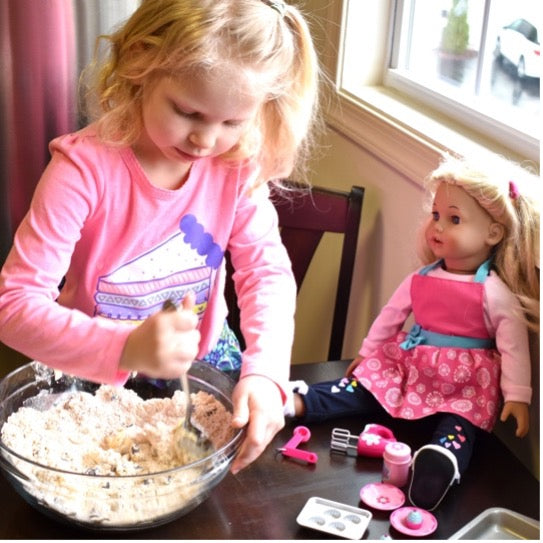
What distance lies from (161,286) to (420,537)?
1.77ft

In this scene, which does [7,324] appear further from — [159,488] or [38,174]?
[38,174]

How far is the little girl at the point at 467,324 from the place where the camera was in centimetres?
111

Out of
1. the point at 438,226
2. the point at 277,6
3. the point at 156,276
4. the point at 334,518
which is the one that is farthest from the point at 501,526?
the point at 277,6

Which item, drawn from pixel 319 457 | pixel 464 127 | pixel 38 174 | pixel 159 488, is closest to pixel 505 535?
pixel 319 457

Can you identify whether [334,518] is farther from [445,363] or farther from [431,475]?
[445,363]

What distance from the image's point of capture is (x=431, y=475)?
3.25ft

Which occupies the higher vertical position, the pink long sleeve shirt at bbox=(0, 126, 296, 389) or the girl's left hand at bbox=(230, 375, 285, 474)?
the pink long sleeve shirt at bbox=(0, 126, 296, 389)

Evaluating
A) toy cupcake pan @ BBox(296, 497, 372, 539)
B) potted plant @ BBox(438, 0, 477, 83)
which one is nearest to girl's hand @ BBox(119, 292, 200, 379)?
toy cupcake pan @ BBox(296, 497, 372, 539)

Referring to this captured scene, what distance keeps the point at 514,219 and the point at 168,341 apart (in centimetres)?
57

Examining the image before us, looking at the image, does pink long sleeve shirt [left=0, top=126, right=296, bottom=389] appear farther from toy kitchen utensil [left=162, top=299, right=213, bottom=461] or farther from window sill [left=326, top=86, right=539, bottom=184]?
window sill [left=326, top=86, right=539, bottom=184]

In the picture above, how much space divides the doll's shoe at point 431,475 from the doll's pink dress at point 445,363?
11 cm

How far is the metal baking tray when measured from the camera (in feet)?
3.08

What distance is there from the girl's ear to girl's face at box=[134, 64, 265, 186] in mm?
392

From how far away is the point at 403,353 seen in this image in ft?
3.99
